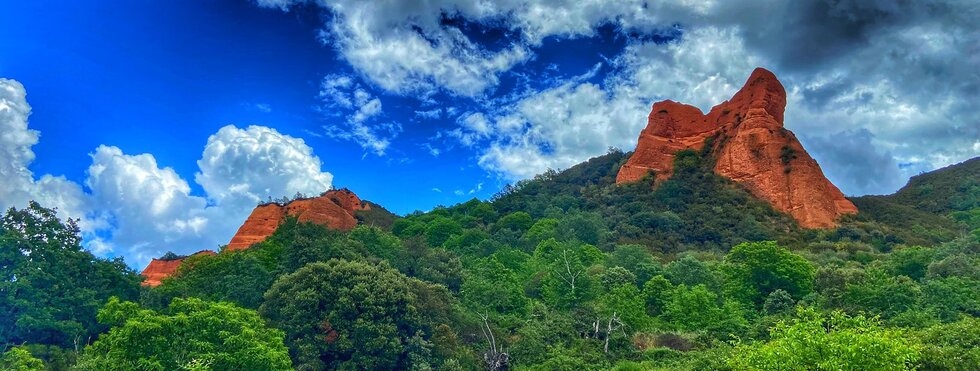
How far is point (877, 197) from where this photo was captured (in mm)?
75312

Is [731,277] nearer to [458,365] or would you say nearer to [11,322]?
[458,365]

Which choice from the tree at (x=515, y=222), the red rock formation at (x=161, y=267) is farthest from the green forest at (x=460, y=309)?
the red rock formation at (x=161, y=267)

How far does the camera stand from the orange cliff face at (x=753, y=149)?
6100 centimetres

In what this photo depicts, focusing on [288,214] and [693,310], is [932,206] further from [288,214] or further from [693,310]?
[288,214]

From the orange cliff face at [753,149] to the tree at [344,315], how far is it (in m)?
46.6

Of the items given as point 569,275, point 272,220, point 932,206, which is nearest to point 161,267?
point 272,220

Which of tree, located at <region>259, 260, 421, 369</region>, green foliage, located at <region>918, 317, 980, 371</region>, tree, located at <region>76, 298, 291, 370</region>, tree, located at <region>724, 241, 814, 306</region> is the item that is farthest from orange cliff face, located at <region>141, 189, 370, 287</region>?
green foliage, located at <region>918, 317, 980, 371</region>

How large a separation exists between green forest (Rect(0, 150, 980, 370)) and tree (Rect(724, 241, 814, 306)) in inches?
2.9

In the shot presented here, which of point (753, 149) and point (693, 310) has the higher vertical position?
point (753, 149)

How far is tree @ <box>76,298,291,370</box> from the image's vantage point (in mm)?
16812

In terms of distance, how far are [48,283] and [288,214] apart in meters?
36.1

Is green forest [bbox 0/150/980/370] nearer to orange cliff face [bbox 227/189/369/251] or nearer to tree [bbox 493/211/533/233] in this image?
tree [bbox 493/211/533/233]

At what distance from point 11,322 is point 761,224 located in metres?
53.9

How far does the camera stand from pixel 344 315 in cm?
2519
